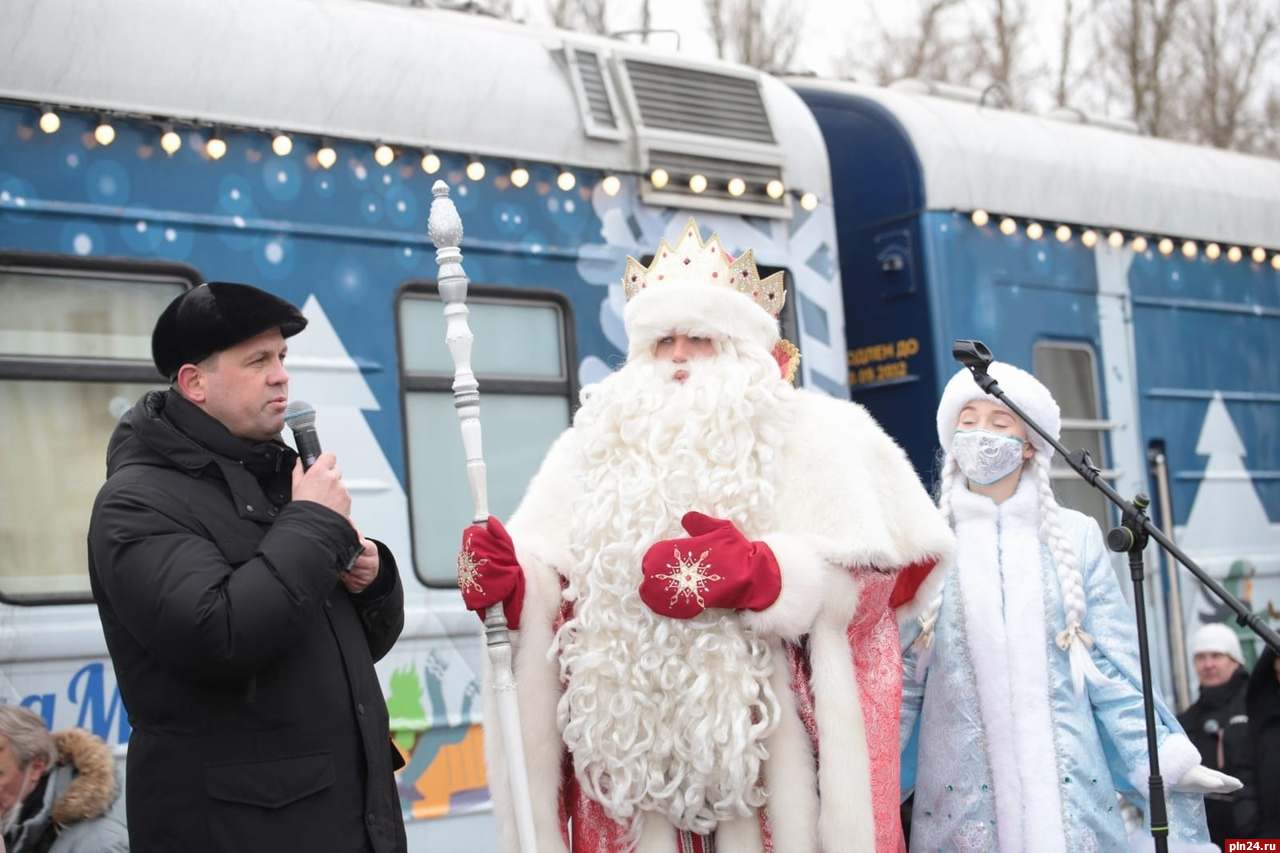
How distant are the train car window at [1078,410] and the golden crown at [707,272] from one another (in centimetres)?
310

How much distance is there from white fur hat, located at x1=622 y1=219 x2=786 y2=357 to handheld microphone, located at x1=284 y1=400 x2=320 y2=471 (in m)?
0.90

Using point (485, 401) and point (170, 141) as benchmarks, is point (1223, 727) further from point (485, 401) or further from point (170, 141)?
point (170, 141)

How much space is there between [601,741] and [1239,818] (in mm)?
3029

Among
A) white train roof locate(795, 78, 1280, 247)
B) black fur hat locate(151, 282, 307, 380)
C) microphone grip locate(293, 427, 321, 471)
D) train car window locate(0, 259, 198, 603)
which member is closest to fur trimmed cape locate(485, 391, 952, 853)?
microphone grip locate(293, 427, 321, 471)

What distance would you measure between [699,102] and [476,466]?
2.69 meters

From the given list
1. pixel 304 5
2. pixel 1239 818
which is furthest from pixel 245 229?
pixel 1239 818

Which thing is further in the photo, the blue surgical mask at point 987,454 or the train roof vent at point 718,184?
the train roof vent at point 718,184

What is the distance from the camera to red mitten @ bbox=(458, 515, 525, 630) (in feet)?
11.5

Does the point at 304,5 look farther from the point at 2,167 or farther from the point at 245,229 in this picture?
the point at 2,167

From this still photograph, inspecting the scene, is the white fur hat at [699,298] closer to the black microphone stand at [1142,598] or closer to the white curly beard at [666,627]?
the white curly beard at [666,627]

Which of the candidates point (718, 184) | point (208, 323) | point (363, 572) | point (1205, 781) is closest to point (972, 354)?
point (1205, 781)

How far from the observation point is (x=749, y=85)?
19.9ft

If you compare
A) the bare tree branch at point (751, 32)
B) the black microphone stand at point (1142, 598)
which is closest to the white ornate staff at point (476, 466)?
the black microphone stand at point (1142, 598)

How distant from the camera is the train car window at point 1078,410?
6.74 metres
